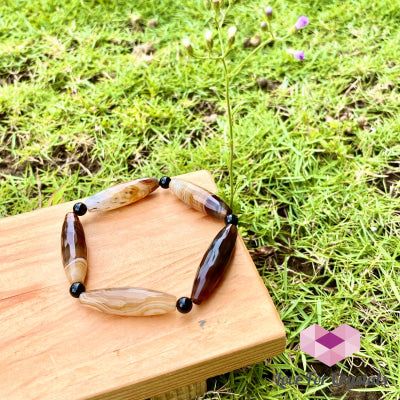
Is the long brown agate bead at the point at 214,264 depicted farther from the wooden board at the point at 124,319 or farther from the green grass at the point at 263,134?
the green grass at the point at 263,134

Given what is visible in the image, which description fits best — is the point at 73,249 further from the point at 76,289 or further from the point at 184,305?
the point at 184,305

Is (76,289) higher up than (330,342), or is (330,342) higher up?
(76,289)

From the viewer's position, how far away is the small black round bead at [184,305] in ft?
3.90

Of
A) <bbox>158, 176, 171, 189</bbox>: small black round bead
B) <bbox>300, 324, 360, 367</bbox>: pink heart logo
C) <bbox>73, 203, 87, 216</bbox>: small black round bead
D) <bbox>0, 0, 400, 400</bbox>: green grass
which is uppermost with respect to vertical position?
<bbox>158, 176, 171, 189</bbox>: small black round bead

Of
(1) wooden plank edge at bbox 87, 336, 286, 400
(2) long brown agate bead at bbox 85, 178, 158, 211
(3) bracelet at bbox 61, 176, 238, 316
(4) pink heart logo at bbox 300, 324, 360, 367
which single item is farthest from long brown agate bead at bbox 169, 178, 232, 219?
(4) pink heart logo at bbox 300, 324, 360, 367

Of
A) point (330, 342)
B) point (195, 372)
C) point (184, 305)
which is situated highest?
point (184, 305)

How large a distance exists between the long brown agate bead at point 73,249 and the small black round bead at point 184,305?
29cm

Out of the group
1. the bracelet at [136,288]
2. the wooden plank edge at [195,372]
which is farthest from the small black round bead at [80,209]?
the wooden plank edge at [195,372]

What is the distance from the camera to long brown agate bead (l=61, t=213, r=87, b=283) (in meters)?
1.27

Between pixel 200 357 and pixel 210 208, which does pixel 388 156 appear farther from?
pixel 200 357

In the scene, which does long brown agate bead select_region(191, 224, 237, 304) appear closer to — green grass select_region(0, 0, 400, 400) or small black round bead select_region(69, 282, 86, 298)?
small black round bead select_region(69, 282, 86, 298)

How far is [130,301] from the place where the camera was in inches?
47.2

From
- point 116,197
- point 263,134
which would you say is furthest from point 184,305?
point 263,134

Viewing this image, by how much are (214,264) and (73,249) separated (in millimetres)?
416
